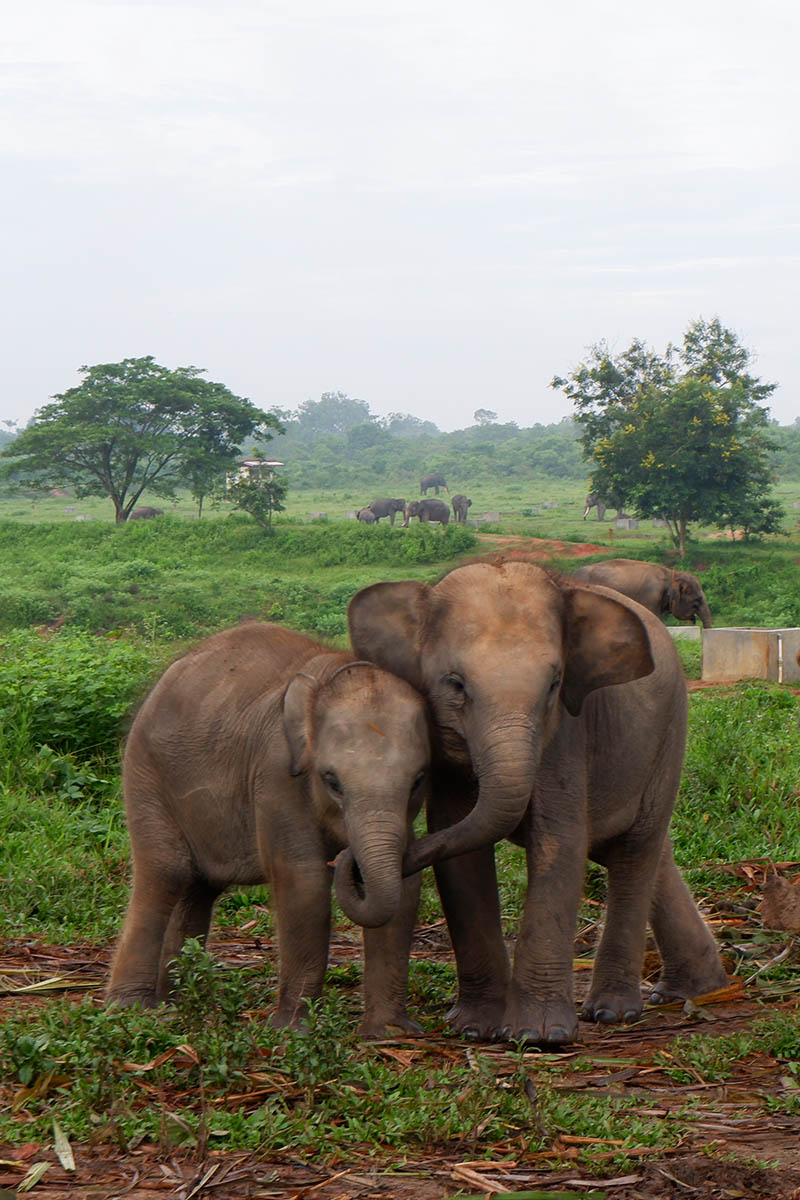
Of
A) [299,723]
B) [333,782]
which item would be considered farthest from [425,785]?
[299,723]

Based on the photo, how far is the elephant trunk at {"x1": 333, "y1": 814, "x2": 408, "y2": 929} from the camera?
385 cm

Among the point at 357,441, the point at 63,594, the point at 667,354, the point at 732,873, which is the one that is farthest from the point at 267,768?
the point at 357,441

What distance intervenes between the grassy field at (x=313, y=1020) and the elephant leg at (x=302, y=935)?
0.13 m

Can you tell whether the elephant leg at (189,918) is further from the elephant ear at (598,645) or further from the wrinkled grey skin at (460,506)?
the wrinkled grey skin at (460,506)

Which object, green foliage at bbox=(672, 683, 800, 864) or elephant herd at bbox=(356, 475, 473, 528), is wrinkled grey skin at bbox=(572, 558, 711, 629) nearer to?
green foliage at bbox=(672, 683, 800, 864)

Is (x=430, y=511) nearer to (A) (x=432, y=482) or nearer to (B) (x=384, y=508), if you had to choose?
(B) (x=384, y=508)

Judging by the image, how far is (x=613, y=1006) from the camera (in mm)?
4883

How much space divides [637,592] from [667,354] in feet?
97.0

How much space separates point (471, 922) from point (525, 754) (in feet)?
2.69

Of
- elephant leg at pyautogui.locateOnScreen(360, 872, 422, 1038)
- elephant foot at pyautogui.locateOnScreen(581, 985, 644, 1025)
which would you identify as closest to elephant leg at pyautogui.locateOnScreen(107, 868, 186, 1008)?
elephant leg at pyautogui.locateOnScreen(360, 872, 422, 1038)

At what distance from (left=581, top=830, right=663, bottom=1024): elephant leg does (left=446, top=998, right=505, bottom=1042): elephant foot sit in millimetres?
527

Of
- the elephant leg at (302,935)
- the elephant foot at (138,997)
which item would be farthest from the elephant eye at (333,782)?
the elephant foot at (138,997)

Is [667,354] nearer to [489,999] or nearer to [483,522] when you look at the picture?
[483,522]

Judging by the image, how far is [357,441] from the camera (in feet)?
253
